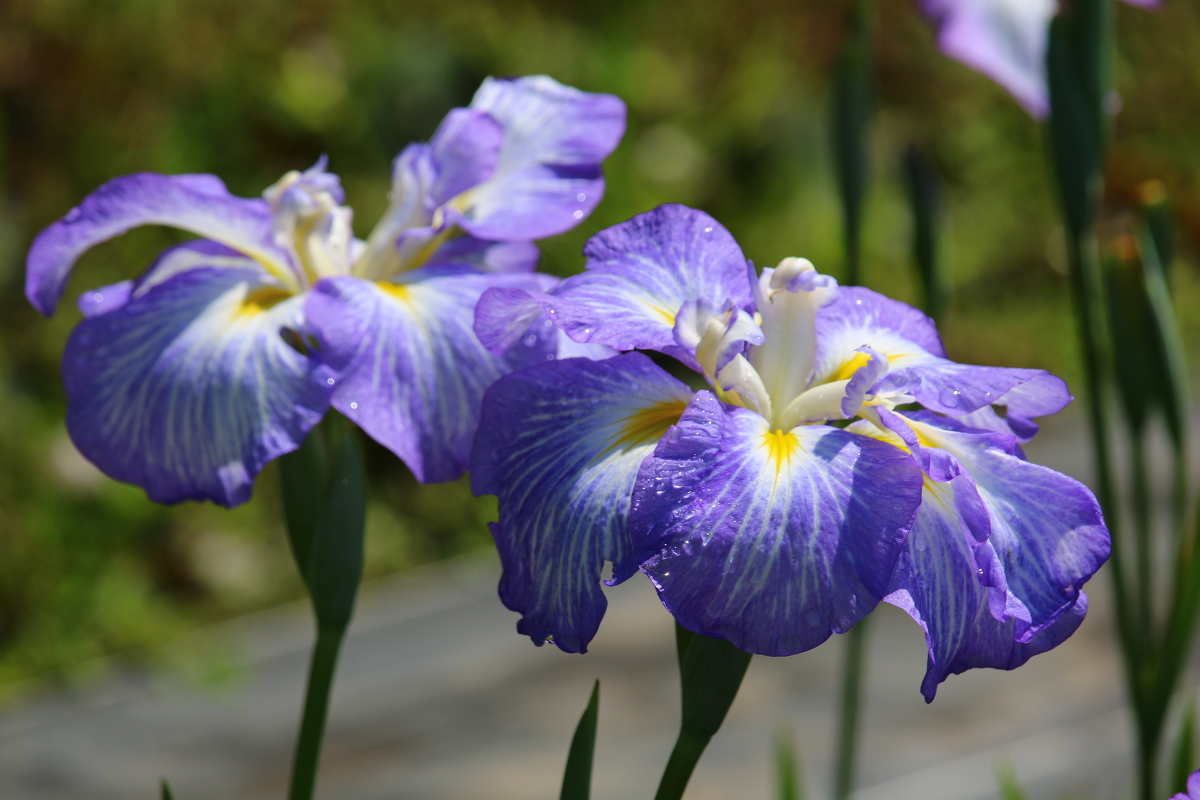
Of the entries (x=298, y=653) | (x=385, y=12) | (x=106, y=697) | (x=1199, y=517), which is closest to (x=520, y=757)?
(x=298, y=653)

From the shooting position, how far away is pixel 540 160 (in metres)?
0.57

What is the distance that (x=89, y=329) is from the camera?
18.9 inches

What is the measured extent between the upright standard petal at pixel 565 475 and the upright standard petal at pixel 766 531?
0.07 ft

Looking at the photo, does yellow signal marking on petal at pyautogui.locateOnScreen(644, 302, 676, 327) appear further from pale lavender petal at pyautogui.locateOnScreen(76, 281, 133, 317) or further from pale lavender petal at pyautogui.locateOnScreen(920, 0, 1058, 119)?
pale lavender petal at pyautogui.locateOnScreen(920, 0, 1058, 119)

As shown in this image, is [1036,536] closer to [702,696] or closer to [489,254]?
[702,696]

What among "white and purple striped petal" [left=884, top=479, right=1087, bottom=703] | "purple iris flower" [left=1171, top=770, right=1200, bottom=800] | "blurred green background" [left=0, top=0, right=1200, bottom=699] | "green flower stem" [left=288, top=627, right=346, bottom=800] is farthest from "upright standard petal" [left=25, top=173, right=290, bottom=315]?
"blurred green background" [left=0, top=0, right=1200, bottom=699]

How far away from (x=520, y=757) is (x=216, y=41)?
1883 millimetres

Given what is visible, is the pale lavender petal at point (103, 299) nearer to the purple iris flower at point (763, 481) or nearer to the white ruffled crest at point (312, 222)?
the white ruffled crest at point (312, 222)

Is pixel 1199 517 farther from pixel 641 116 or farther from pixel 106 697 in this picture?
pixel 641 116

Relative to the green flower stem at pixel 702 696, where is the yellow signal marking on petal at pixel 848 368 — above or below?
above

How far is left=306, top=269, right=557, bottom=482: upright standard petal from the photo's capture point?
1.45 ft

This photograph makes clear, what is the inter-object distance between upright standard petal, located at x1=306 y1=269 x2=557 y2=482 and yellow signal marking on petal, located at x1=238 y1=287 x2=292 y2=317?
37mm

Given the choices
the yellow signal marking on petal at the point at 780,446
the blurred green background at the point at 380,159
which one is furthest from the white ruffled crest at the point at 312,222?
the blurred green background at the point at 380,159

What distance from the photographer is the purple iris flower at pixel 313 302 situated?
1.47 ft
